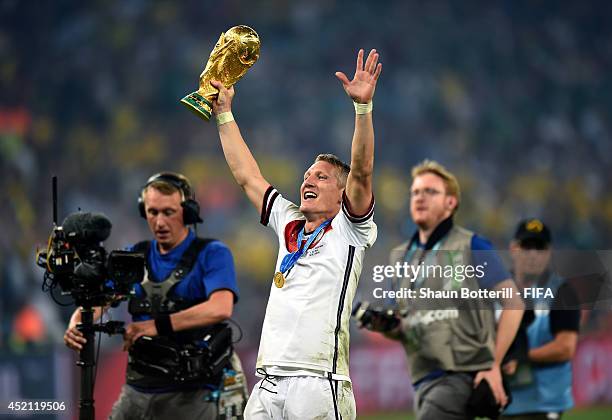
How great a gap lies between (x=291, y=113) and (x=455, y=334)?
994 cm

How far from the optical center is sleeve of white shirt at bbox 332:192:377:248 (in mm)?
4258

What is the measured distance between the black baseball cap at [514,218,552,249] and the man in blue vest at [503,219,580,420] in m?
0.12

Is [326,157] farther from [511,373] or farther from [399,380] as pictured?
[399,380]

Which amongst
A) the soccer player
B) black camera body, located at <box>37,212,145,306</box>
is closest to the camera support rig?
black camera body, located at <box>37,212,145,306</box>

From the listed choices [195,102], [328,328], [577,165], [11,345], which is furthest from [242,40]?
[577,165]

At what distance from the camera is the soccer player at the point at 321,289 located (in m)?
4.21

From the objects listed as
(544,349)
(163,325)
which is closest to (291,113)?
(544,349)

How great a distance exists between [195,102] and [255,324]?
21.6ft

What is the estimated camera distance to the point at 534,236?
6.64m

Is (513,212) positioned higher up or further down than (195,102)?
higher up

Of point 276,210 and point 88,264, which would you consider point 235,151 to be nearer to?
point 276,210

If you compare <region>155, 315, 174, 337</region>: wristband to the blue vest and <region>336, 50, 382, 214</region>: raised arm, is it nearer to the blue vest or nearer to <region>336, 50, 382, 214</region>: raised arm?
<region>336, 50, 382, 214</region>: raised arm

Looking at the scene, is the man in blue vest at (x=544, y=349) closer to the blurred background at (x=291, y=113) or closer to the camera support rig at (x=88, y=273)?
the camera support rig at (x=88, y=273)

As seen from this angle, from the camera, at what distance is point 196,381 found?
17.7ft
